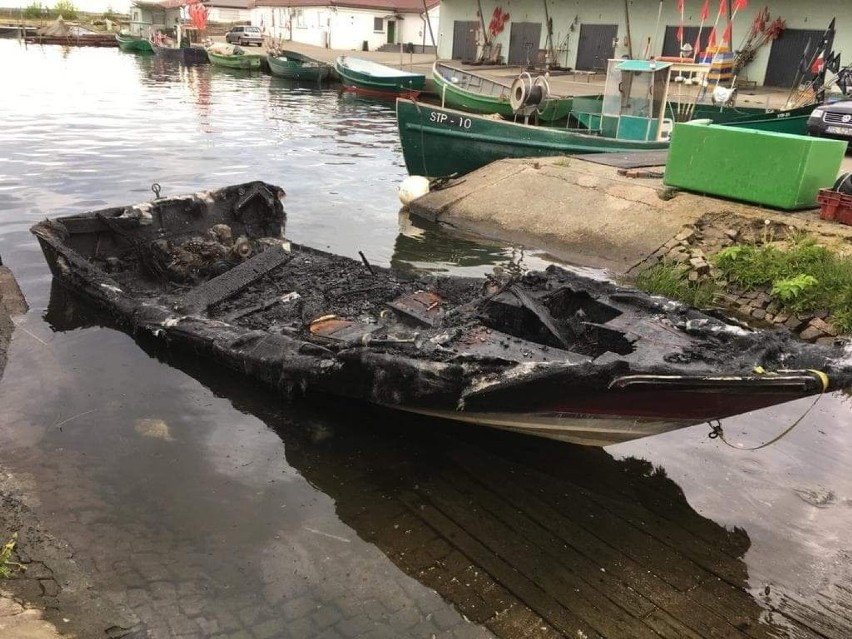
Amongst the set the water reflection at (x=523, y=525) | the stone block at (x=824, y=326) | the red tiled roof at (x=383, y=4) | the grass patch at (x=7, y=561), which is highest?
the red tiled roof at (x=383, y=4)

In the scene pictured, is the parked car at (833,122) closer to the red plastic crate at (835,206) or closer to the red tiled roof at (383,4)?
the red plastic crate at (835,206)

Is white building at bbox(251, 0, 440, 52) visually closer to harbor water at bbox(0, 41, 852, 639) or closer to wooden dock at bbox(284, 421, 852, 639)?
harbor water at bbox(0, 41, 852, 639)

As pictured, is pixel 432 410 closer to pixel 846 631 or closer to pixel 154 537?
pixel 154 537

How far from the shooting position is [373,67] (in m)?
33.9

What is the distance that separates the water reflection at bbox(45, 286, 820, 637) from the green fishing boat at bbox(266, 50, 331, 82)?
35116mm

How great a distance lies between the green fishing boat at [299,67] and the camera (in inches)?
1494

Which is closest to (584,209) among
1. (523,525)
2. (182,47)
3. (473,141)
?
(473,141)

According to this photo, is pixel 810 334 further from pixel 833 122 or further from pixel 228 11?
pixel 228 11

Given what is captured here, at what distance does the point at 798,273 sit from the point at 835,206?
5.25 ft

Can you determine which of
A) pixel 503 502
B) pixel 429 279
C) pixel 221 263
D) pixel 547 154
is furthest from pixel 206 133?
pixel 503 502

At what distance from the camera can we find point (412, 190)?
1445 cm

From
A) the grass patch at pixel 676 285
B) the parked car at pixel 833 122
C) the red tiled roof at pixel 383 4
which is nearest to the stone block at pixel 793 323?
the grass patch at pixel 676 285

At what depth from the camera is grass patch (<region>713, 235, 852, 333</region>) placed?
8.20m

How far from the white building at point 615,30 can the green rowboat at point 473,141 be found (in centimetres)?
789
